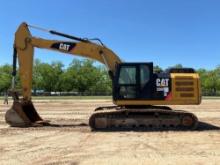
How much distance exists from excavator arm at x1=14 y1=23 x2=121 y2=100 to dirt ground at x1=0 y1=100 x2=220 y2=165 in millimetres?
2659

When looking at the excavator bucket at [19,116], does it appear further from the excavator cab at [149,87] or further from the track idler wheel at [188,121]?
the track idler wheel at [188,121]

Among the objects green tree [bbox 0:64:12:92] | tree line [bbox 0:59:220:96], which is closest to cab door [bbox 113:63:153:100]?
tree line [bbox 0:59:220:96]

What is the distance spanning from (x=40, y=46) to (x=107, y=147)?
7.96 m

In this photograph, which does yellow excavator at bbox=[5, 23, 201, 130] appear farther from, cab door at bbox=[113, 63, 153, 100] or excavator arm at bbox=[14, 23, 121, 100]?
excavator arm at bbox=[14, 23, 121, 100]

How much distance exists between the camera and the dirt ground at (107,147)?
38.1 feet

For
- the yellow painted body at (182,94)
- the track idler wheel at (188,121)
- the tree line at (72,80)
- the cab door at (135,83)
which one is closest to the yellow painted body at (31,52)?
the yellow painted body at (182,94)

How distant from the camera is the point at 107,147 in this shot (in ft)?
45.0

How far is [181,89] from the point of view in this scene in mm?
18750

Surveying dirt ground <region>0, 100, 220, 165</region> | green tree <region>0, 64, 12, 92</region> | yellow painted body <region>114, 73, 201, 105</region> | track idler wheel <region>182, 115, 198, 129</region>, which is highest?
green tree <region>0, 64, 12, 92</region>

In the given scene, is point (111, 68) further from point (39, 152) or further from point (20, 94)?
point (39, 152)

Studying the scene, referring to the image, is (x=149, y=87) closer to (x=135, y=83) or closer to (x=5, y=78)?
(x=135, y=83)

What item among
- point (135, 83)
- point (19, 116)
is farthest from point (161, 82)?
point (19, 116)

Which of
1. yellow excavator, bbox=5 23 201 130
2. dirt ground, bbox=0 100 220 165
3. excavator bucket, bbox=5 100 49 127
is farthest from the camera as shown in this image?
excavator bucket, bbox=5 100 49 127

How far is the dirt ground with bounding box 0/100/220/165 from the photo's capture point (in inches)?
457
